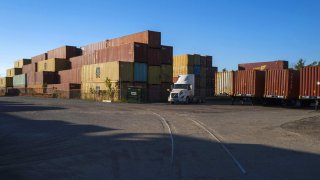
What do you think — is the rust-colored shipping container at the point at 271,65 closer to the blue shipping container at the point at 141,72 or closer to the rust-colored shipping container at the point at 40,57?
the blue shipping container at the point at 141,72

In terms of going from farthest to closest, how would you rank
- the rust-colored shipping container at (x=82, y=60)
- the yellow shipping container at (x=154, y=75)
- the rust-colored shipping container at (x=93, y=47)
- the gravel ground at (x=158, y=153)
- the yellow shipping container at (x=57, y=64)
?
the yellow shipping container at (x=57, y=64) → the rust-colored shipping container at (x=93, y=47) → the rust-colored shipping container at (x=82, y=60) → the yellow shipping container at (x=154, y=75) → the gravel ground at (x=158, y=153)

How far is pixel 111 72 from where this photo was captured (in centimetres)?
5138

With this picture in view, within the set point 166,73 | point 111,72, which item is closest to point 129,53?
point 111,72

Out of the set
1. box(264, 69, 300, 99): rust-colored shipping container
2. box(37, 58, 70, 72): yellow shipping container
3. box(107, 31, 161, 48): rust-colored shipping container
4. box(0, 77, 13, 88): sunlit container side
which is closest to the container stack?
box(107, 31, 161, 48): rust-colored shipping container

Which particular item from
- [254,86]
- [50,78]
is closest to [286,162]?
[254,86]

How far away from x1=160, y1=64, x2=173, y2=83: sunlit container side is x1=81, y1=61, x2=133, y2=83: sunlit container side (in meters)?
4.91

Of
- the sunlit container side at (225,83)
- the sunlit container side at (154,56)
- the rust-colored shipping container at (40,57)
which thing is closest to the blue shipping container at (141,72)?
the sunlit container side at (154,56)

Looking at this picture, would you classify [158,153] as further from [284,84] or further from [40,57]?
[40,57]

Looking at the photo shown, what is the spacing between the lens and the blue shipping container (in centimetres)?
5128

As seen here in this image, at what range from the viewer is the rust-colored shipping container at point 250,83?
40.9 metres

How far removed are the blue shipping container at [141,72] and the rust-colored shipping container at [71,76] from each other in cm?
1490

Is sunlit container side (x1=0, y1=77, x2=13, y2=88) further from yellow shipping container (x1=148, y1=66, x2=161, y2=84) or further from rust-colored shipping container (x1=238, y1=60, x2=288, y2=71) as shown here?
rust-colored shipping container (x1=238, y1=60, x2=288, y2=71)

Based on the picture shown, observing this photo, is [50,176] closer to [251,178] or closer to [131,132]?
[251,178]

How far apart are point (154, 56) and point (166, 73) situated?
9.63ft
